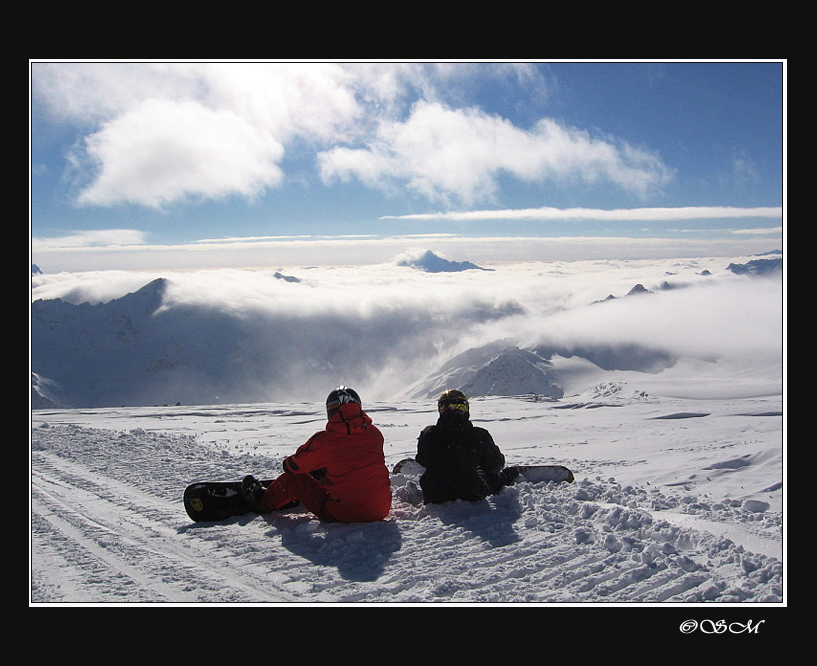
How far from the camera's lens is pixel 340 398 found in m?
5.06

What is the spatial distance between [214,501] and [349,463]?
4.46 feet

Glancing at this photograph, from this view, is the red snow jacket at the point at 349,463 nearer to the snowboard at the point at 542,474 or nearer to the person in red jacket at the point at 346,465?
the person in red jacket at the point at 346,465

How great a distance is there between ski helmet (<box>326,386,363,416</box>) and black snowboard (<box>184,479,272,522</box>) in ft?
4.33

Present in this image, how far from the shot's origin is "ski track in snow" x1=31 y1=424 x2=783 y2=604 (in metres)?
3.92

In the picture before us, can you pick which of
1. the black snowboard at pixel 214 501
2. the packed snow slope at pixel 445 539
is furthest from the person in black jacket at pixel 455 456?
the black snowboard at pixel 214 501

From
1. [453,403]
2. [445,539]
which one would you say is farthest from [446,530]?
[453,403]

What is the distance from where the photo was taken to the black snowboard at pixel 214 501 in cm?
537

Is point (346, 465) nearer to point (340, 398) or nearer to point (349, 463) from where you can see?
point (349, 463)

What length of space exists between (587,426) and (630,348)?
287 ft

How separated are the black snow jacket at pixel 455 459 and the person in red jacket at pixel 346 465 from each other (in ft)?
1.78

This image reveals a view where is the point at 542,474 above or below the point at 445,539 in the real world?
above

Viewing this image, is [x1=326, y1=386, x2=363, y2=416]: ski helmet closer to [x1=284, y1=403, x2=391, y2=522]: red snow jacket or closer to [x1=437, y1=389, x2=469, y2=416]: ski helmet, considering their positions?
[x1=284, y1=403, x2=391, y2=522]: red snow jacket

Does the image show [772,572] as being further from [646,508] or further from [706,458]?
[706,458]

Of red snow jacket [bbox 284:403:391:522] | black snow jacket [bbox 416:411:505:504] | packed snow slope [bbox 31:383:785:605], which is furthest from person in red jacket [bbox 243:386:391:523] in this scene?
black snow jacket [bbox 416:411:505:504]
